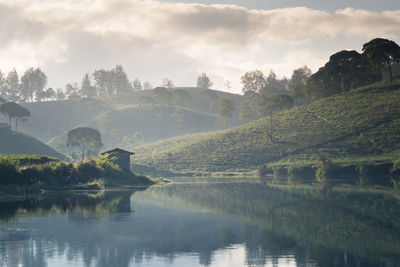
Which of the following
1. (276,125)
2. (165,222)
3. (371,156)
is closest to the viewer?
(165,222)

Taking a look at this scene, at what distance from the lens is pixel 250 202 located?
140 feet

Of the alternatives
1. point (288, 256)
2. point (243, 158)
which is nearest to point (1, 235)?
point (288, 256)

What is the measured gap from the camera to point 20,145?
480ft

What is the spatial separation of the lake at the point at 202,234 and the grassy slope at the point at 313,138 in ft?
229

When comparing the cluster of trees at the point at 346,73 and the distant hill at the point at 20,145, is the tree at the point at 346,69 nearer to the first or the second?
the cluster of trees at the point at 346,73

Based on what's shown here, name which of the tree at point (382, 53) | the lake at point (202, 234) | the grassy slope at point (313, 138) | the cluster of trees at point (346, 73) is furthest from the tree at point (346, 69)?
the lake at point (202, 234)

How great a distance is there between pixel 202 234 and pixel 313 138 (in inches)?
3959

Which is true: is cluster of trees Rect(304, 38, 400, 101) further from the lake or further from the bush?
the bush

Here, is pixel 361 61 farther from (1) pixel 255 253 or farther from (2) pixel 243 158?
(1) pixel 255 253

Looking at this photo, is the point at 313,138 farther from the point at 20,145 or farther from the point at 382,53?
the point at 20,145

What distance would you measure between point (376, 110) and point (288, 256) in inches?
4523

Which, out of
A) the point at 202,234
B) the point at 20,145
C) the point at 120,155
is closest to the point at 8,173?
the point at 202,234

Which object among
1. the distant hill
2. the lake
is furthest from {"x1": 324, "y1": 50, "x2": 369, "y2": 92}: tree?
the lake

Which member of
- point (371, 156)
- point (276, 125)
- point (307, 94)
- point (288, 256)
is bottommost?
point (288, 256)
